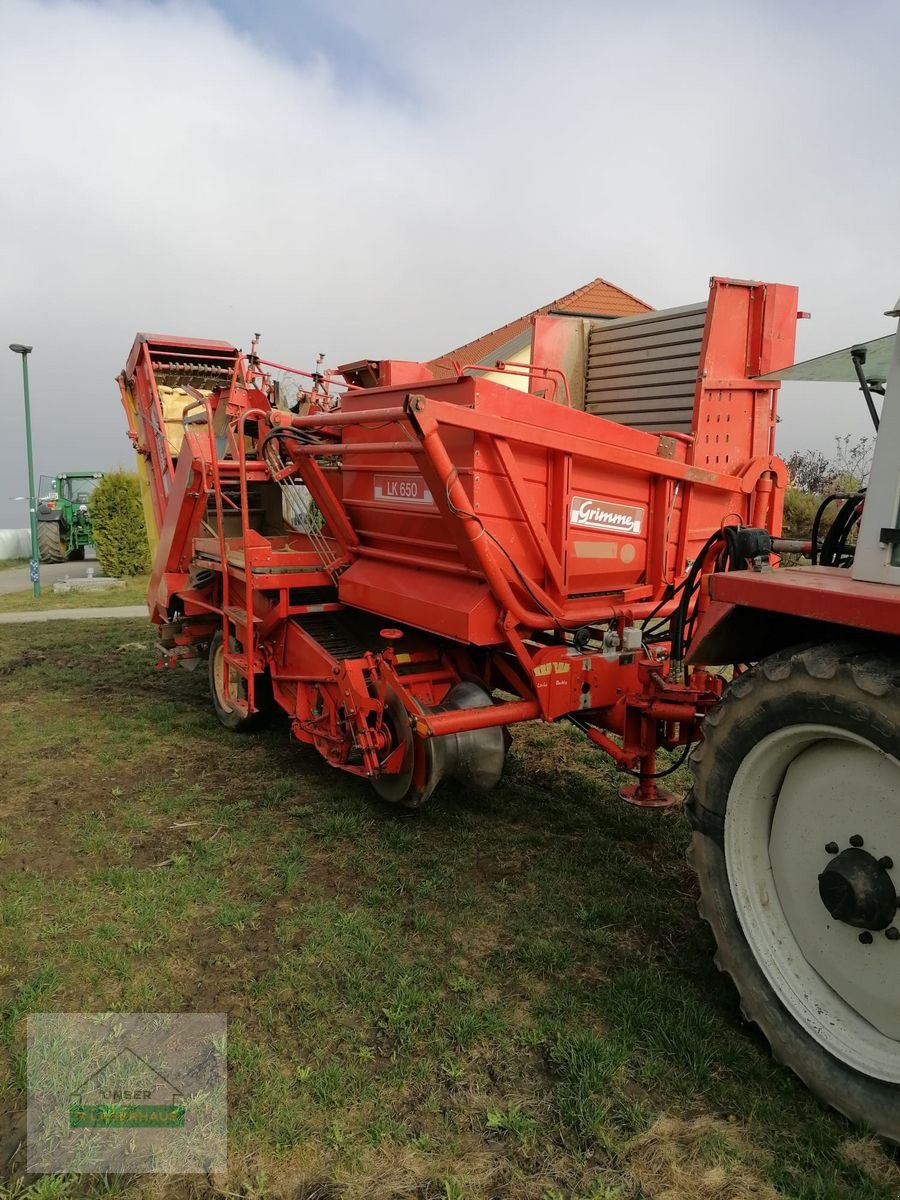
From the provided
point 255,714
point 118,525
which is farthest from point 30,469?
point 255,714

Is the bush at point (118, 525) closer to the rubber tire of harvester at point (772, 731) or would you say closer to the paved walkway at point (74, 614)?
the paved walkway at point (74, 614)

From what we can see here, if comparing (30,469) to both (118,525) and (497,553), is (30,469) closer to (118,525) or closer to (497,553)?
(118,525)

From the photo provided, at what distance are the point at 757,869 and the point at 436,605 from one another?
1.72 meters

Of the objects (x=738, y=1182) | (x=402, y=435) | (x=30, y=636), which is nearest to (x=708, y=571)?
(x=402, y=435)

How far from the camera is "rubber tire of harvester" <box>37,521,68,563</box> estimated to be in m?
17.8

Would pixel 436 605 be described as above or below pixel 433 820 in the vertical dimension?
above

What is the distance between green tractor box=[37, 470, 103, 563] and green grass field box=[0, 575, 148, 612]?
3491mm

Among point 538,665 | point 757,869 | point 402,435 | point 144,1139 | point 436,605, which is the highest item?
point 402,435

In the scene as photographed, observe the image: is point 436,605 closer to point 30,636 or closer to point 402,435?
point 402,435

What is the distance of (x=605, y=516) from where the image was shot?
11.9 feet

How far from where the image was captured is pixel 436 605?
3.57 metres
